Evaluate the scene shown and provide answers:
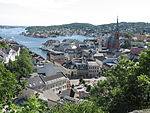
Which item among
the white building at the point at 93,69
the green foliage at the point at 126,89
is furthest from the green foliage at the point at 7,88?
the white building at the point at 93,69

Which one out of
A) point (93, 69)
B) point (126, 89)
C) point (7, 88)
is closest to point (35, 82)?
point (93, 69)

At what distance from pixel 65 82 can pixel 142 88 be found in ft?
67.6

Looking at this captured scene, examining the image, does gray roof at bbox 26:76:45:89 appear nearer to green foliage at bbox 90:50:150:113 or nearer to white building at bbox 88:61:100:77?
white building at bbox 88:61:100:77

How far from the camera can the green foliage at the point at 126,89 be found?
808 centimetres

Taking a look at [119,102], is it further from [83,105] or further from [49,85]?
[49,85]

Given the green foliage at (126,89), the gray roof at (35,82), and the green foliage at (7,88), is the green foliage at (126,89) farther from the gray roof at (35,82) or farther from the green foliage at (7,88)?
the gray roof at (35,82)

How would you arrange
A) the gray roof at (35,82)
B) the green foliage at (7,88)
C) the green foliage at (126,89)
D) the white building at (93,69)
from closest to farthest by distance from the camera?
the green foliage at (7,88) → the green foliage at (126,89) → the gray roof at (35,82) → the white building at (93,69)

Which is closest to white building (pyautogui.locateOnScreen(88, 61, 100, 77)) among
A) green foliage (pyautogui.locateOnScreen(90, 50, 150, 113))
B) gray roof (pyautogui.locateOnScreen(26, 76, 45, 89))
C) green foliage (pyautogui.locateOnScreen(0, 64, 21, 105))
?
gray roof (pyautogui.locateOnScreen(26, 76, 45, 89))

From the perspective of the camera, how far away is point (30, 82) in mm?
23797

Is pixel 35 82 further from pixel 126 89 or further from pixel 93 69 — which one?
pixel 126 89

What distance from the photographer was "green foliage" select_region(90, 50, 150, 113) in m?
8.08

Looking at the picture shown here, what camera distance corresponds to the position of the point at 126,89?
27.9ft

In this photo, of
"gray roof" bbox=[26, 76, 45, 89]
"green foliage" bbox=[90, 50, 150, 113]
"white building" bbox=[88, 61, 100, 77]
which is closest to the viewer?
"green foliage" bbox=[90, 50, 150, 113]

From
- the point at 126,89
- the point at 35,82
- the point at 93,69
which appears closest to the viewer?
the point at 126,89
